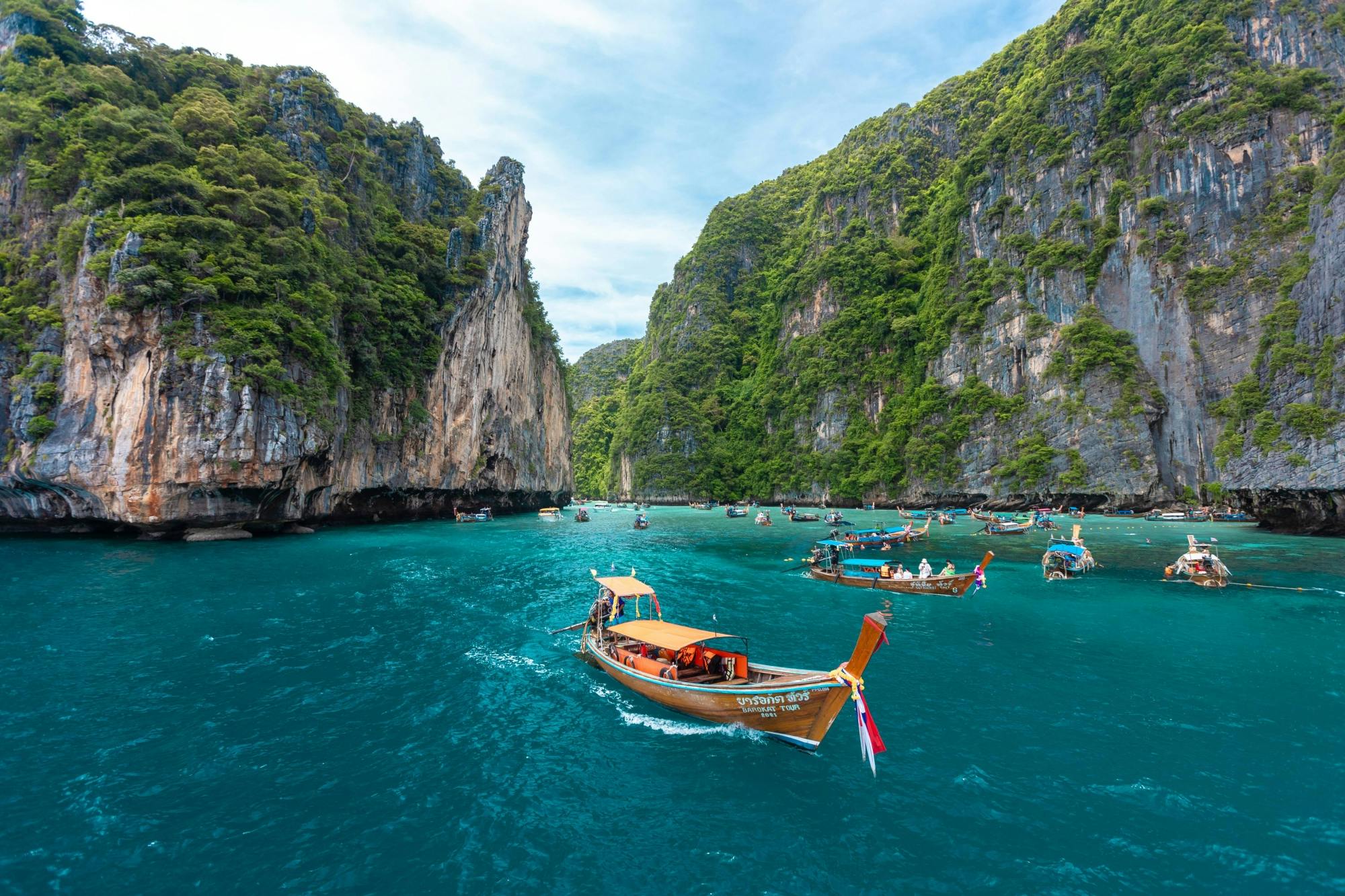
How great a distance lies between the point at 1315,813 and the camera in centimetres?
917

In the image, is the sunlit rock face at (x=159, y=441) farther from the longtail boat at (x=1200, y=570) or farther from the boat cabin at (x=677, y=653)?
the longtail boat at (x=1200, y=570)

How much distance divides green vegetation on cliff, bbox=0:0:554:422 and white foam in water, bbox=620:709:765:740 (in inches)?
1369

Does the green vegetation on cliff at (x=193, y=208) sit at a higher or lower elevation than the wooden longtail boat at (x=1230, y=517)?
higher

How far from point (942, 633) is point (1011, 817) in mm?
11395

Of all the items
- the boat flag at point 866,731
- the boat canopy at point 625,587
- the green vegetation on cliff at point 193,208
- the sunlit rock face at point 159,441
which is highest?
the green vegetation on cliff at point 193,208

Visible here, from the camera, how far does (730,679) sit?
12953 mm

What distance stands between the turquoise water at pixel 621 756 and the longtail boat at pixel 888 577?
10.1 ft

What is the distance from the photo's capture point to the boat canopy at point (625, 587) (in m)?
17.7

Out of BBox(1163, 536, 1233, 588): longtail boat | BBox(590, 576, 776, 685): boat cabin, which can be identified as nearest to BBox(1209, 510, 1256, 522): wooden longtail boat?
BBox(1163, 536, 1233, 588): longtail boat

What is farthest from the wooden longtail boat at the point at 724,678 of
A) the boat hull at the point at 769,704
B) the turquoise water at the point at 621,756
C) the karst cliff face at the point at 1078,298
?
the karst cliff face at the point at 1078,298

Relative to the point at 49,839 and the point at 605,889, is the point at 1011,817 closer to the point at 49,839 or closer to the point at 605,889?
the point at 605,889

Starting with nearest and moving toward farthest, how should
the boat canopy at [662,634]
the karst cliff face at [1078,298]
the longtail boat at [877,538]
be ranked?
1. the boat canopy at [662,634]
2. the longtail boat at [877,538]
3. the karst cliff face at [1078,298]

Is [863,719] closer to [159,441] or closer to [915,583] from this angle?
[915,583]

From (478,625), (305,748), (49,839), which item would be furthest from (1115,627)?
(49,839)
